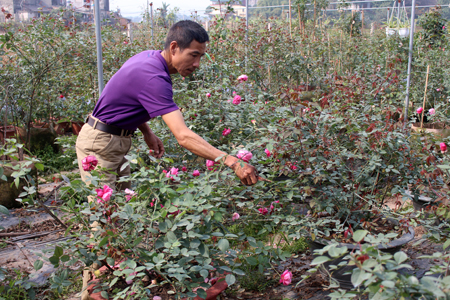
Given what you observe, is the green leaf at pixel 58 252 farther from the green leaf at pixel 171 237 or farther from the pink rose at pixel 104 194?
the green leaf at pixel 171 237

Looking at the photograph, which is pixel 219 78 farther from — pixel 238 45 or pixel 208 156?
pixel 238 45

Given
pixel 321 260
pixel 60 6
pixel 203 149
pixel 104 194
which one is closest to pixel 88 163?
pixel 104 194

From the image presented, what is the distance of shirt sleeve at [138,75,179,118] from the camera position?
5.72 ft

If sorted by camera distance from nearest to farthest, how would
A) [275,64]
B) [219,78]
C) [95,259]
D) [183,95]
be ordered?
[95,259]
[183,95]
[219,78]
[275,64]

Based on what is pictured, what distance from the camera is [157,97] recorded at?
69.7 inches

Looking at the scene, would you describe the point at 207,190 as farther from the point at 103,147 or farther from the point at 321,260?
the point at 103,147

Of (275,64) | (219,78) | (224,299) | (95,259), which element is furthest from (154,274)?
(275,64)

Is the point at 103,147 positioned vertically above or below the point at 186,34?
below

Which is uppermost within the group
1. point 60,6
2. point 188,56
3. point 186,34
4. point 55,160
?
point 60,6

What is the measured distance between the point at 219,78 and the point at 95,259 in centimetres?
271

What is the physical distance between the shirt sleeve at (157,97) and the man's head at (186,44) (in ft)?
0.55

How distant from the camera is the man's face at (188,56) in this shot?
1906mm

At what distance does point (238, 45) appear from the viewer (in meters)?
7.17

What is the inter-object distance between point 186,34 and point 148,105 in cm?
40
